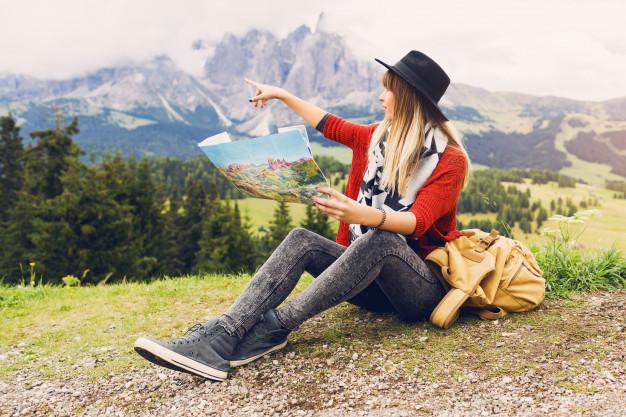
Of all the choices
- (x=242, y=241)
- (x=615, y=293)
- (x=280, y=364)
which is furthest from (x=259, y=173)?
(x=242, y=241)

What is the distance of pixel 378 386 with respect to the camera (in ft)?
13.7

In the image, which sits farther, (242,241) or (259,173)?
(242,241)

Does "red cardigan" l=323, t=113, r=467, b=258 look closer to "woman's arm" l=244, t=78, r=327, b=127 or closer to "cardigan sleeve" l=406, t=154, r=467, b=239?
"cardigan sleeve" l=406, t=154, r=467, b=239

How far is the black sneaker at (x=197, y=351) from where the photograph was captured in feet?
13.4

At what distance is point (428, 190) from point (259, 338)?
2008 mm

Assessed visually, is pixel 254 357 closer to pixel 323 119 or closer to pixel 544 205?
pixel 323 119

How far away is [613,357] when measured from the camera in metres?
4.28

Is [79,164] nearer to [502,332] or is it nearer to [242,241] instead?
[242,241]

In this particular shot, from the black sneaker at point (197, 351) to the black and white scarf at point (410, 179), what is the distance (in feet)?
5.94

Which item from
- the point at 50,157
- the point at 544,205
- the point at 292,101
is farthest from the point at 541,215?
the point at 292,101

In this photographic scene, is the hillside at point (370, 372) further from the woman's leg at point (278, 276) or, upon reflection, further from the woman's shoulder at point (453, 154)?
the woman's shoulder at point (453, 154)

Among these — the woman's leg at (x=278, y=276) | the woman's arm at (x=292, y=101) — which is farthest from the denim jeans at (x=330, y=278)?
the woman's arm at (x=292, y=101)

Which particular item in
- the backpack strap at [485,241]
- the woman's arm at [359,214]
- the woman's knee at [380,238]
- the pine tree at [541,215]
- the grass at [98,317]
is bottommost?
the pine tree at [541,215]

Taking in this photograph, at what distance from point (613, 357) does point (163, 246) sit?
170ft
